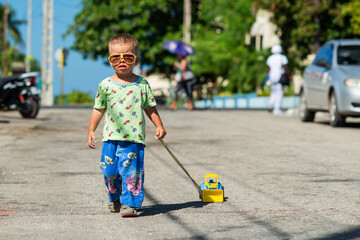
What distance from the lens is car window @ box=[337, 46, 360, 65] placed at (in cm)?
1529

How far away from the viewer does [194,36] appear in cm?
4181

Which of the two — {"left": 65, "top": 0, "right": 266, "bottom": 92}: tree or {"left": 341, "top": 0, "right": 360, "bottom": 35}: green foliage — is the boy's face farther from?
{"left": 65, "top": 0, "right": 266, "bottom": 92}: tree

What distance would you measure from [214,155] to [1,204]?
13.5ft

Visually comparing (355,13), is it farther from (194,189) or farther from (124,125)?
(124,125)

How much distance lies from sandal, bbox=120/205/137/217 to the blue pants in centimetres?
3

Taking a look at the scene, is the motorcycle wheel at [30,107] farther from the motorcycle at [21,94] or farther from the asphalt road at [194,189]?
the asphalt road at [194,189]

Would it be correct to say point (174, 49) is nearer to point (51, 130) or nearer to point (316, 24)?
point (316, 24)

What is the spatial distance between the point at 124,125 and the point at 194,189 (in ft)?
4.99

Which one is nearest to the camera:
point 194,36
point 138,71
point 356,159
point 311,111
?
point 356,159

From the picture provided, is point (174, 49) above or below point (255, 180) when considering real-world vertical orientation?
above

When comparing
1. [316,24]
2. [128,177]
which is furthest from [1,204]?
[316,24]

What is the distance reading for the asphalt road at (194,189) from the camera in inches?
191

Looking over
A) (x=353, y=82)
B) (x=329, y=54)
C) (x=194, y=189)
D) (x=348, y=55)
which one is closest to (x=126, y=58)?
(x=194, y=189)

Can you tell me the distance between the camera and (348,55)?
15.4 meters
